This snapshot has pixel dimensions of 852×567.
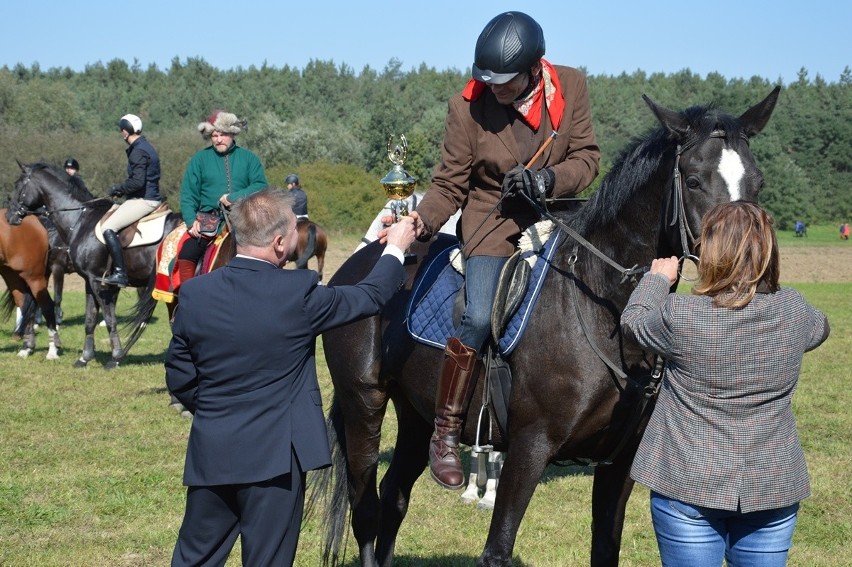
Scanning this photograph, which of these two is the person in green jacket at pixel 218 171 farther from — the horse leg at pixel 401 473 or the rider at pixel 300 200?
the horse leg at pixel 401 473

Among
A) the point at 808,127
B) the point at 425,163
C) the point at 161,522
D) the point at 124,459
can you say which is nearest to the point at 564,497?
the point at 161,522

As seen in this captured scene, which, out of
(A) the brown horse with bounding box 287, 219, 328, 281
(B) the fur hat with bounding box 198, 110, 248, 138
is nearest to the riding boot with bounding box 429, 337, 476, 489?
(B) the fur hat with bounding box 198, 110, 248, 138

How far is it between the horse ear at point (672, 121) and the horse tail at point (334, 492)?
2.75m

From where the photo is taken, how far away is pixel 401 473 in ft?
18.5

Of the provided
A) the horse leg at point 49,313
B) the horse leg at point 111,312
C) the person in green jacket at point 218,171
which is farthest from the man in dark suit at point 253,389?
the horse leg at point 49,313

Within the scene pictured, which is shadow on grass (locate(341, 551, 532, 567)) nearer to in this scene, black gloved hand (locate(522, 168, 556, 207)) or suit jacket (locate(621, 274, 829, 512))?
black gloved hand (locate(522, 168, 556, 207))

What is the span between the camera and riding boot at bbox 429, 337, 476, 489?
4496 millimetres

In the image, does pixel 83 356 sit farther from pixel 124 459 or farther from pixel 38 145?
pixel 38 145

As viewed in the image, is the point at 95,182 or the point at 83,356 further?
the point at 95,182

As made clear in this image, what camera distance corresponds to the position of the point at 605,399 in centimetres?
435

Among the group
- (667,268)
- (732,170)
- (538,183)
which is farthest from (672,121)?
(667,268)

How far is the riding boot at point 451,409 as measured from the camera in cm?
450

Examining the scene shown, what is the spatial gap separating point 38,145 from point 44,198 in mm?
31958

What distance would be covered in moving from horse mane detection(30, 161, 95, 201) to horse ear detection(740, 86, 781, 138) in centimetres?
1168
